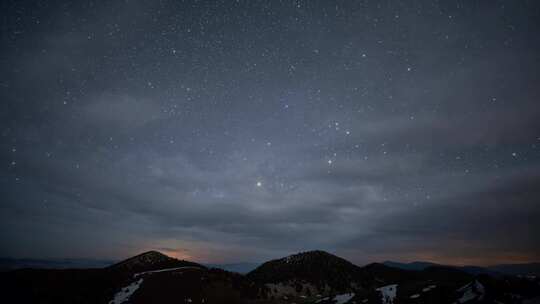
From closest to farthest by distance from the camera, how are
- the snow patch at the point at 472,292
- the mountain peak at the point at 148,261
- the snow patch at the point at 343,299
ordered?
1. the snow patch at the point at 472,292
2. the snow patch at the point at 343,299
3. the mountain peak at the point at 148,261

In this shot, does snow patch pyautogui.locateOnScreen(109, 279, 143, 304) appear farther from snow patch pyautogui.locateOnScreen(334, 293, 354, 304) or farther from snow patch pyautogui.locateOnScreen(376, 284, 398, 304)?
snow patch pyautogui.locateOnScreen(376, 284, 398, 304)

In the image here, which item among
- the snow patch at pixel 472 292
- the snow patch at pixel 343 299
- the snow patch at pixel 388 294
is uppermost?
the snow patch at pixel 472 292

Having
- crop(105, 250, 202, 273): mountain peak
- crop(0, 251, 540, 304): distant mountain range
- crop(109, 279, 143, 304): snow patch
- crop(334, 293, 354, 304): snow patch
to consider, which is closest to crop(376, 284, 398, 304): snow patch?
crop(0, 251, 540, 304): distant mountain range

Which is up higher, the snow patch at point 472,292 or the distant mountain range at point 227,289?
the snow patch at point 472,292

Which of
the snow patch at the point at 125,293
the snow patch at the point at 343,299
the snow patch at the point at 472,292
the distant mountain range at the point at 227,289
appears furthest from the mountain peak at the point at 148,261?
the snow patch at the point at 472,292

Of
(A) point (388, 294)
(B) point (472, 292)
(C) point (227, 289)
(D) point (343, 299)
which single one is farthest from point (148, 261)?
(B) point (472, 292)

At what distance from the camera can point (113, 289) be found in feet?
196

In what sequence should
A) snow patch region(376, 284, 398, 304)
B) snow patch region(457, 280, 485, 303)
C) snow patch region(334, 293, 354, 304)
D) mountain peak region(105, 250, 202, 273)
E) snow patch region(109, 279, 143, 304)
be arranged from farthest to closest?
mountain peak region(105, 250, 202, 273), snow patch region(109, 279, 143, 304), snow patch region(334, 293, 354, 304), snow patch region(376, 284, 398, 304), snow patch region(457, 280, 485, 303)

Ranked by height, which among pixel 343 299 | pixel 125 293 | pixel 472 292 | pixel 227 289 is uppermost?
pixel 472 292

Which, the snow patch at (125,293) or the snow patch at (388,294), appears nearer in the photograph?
the snow patch at (388,294)

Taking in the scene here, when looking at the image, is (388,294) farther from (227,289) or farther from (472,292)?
(227,289)

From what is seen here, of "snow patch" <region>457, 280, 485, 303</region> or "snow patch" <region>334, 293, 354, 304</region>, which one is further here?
"snow patch" <region>334, 293, 354, 304</region>

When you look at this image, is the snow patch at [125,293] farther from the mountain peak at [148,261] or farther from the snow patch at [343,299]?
the snow patch at [343,299]

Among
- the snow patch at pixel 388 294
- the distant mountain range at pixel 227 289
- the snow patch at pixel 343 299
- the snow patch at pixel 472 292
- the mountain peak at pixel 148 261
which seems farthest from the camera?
the mountain peak at pixel 148 261
